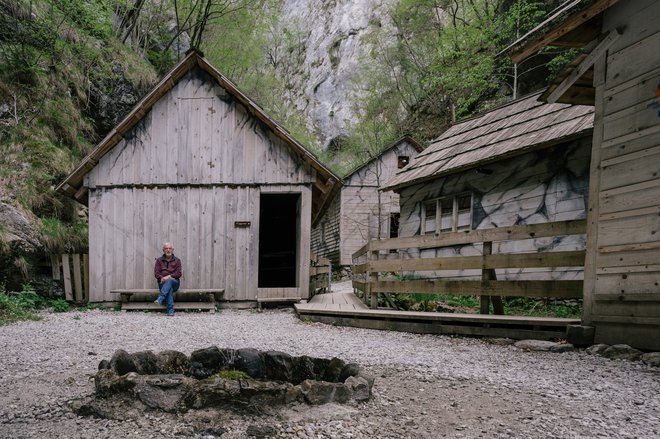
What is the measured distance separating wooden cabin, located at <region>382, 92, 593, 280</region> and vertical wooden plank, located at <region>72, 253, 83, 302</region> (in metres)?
9.09

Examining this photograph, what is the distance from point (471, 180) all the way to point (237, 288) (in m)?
7.21

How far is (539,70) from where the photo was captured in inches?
680

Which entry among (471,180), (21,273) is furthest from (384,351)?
(21,273)

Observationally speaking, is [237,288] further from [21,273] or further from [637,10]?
[637,10]

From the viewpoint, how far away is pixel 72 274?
994 cm

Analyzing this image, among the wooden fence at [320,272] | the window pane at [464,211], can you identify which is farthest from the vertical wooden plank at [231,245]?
the window pane at [464,211]

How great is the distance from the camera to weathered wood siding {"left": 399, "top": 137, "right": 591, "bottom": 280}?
8.45m

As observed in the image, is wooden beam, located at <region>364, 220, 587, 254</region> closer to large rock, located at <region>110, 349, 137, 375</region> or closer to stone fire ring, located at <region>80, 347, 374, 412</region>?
stone fire ring, located at <region>80, 347, 374, 412</region>

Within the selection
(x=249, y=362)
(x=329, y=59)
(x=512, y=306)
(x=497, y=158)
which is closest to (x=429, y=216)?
(x=497, y=158)

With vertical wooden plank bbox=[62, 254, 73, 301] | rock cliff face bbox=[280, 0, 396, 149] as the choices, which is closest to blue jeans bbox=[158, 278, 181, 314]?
vertical wooden plank bbox=[62, 254, 73, 301]

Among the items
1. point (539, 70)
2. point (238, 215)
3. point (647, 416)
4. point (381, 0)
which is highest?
point (381, 0)

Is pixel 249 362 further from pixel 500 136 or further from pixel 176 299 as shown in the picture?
pixel 500 136

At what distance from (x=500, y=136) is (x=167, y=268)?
9348 millimetres

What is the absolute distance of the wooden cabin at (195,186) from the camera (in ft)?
31.5
